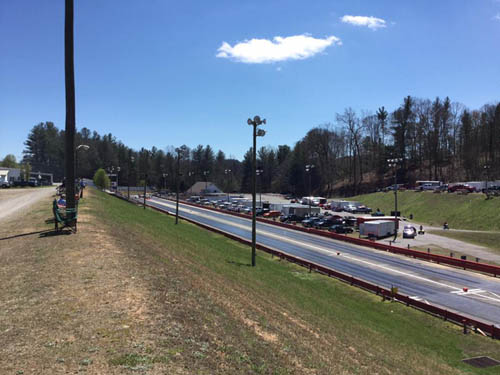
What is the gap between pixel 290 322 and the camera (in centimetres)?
1332

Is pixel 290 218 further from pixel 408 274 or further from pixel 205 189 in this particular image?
pixel 205 189

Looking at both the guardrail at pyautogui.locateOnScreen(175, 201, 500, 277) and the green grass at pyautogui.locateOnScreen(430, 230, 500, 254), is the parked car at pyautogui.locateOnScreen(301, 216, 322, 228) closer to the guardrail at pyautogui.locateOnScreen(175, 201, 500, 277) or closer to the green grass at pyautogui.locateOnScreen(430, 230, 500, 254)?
the guardrail at pyautogui.locateOnScreen(175, 201, 500, 277)

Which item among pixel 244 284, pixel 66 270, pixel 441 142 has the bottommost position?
pixel 244 284

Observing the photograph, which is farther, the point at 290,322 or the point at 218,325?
the point at 290,322

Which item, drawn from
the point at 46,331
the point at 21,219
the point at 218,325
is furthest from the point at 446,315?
the point at 21,219

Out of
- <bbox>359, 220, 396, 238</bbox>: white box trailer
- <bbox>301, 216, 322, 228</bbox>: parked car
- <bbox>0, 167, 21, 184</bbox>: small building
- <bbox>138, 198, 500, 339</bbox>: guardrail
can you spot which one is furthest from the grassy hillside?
<bbox>0, 167, 21, 184</bbox>: small building

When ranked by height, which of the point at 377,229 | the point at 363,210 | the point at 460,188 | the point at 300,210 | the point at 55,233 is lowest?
the point at 377,229

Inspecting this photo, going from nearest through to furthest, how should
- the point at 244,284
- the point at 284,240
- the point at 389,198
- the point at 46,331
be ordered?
the point at 46,331 < the point at 244,284 < the point at 284,240 < the point at 389,198

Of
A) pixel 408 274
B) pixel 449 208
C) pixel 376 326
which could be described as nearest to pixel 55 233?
pixel 376 326

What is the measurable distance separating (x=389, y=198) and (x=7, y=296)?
84404mm

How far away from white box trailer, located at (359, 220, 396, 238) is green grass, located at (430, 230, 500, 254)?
775cm

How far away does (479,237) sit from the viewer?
162 ft

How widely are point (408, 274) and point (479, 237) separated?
23.9 metres

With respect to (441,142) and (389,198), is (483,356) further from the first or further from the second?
(441,142)
